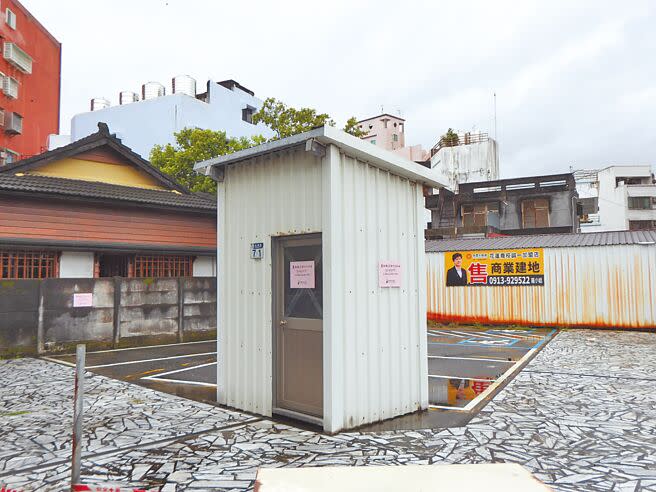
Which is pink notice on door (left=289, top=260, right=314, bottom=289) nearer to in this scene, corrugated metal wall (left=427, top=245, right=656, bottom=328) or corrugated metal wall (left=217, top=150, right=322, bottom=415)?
corrugated metal wall (left=217, top=150, right=322, bottom=415)

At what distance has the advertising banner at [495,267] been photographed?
1652 centimetres

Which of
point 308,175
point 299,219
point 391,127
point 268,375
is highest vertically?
point 391,127

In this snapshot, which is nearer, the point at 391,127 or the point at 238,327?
the point at 238,327

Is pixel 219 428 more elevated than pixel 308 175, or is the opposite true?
pixel 308 175

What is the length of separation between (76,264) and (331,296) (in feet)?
32.1

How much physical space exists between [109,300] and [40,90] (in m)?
27.0

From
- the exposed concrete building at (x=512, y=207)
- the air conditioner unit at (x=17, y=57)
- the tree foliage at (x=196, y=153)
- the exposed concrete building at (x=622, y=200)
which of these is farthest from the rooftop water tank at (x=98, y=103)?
the exposed concrete building at (x=622, y=200)

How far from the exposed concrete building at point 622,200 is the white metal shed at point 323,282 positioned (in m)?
48.8

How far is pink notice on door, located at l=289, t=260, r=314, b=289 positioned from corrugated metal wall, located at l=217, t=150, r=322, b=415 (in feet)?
1.05

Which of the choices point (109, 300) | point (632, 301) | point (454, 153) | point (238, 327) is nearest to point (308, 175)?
point (238, 327)

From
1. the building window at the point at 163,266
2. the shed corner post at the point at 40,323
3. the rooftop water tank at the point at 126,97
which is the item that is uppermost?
the rooftop water tank at the point at 126,97

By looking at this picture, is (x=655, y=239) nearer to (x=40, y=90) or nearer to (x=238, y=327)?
(x=238, y=327)

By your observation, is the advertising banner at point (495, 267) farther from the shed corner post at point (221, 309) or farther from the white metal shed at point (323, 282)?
the shed corner post at point (221, 309)

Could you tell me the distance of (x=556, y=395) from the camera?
6.82m
